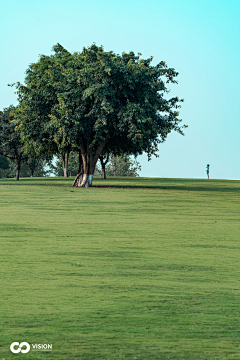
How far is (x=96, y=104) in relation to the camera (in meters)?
37.1

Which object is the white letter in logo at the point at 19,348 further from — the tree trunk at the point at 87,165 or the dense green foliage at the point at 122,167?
the dense green foliage at the point at 122,167

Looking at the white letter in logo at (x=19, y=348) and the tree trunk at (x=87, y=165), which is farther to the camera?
the tree trunk at (x=87, y=165)

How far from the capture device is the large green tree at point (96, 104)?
119 feet

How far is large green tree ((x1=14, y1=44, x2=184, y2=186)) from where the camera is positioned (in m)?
36.3

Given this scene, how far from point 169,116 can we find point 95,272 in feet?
118

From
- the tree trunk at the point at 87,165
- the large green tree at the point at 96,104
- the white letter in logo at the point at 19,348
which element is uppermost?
the large green tree at the point at 96,104

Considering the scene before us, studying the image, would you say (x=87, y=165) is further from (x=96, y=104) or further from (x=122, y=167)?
(x=122, y=167)

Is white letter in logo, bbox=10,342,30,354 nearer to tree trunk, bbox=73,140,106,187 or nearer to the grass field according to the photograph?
the grass field

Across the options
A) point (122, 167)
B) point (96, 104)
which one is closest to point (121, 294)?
point (96, 104)

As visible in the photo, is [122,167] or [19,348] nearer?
[19,348]

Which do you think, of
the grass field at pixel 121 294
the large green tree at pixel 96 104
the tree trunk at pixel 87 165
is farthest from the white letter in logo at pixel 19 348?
the tree trunk at pixel 87 165

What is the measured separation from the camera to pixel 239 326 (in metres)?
4.62

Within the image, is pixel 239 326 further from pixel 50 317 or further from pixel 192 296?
pixel 50 317

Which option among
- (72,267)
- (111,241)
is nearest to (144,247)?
(111,241)
